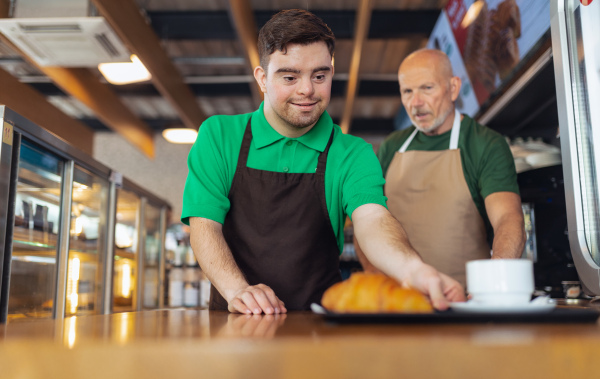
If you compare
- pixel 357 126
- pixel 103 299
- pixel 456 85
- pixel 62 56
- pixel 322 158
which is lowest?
pixel 103 299

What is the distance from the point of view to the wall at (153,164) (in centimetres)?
833

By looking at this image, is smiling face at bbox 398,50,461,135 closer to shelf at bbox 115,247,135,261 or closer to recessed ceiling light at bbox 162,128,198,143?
shelf at bbox 115,247,135,261

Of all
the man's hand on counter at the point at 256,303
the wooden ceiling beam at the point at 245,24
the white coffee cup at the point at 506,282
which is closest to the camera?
the white coffee cup at the point at 506,282

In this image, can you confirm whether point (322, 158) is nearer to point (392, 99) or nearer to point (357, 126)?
point (392, 99)

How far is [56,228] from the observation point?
3.48 metres

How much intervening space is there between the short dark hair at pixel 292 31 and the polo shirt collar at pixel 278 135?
0.22 m

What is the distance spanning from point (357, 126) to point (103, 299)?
506cm

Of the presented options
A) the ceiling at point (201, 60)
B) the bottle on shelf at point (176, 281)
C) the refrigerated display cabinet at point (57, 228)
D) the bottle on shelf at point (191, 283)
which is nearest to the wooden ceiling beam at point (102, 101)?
the ceiling at point (201, 60)

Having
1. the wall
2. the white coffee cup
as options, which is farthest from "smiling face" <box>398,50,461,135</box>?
the wall

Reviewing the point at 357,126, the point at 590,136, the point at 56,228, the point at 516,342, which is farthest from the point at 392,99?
the point at 516,342

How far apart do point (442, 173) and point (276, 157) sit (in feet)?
2.67

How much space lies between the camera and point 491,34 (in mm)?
3041

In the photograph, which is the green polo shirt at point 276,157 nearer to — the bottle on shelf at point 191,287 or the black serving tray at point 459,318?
the black serving tray at point 459,318

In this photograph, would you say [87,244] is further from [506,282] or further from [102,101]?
[506,282]
